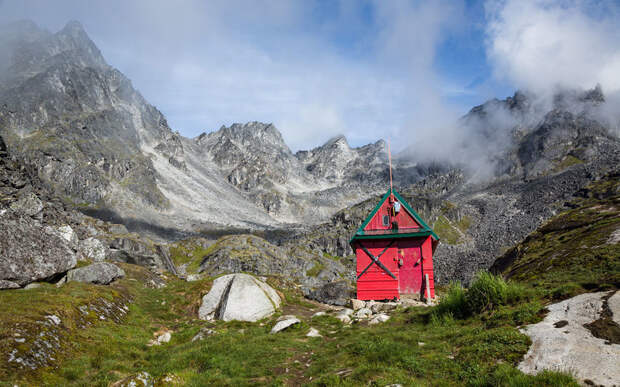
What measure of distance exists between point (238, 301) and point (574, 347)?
20.2m

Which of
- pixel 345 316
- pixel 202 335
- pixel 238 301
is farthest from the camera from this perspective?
pixel 238 301

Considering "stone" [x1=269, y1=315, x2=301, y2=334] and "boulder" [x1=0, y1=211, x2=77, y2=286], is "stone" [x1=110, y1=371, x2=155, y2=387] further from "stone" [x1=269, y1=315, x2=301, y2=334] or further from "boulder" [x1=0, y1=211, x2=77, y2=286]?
"boulder" [x1=0, y1=211, x2=77, y2=286]

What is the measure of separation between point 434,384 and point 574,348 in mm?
3278

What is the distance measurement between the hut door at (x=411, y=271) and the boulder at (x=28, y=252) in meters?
24.2

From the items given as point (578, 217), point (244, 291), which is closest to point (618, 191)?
point (578, 217)

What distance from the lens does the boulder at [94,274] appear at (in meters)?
24.0

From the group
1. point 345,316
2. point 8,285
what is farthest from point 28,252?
point 345,316

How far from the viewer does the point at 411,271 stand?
30031 millimetres

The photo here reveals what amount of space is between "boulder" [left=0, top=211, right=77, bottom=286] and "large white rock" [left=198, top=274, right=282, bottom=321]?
30.2 feet

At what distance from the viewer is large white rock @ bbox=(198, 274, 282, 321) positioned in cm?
2416

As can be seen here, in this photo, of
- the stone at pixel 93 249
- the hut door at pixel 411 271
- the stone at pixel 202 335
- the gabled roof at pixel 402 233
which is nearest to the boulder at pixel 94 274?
the stone at pixel 93 249

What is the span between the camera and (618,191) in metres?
180

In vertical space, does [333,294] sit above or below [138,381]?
below

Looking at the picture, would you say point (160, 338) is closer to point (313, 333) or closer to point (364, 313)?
point (313, 333)
